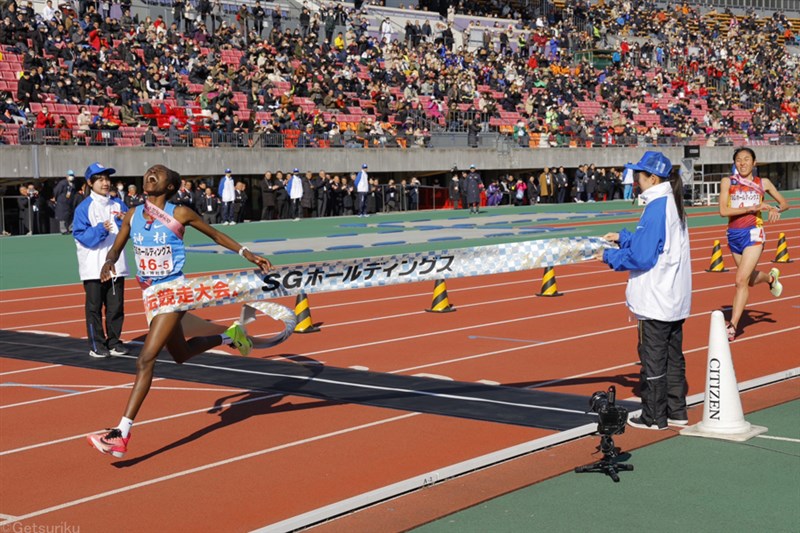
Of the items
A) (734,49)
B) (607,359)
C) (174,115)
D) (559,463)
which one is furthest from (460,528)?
(734,49)

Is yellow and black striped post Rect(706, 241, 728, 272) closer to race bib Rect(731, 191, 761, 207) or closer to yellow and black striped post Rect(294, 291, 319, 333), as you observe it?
race bib Rect(731, 191, 761, 207)

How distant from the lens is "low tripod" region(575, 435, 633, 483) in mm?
6723

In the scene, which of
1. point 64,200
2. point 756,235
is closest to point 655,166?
point 756,235

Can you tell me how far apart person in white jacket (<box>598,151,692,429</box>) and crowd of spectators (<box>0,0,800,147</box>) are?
91.1 feet

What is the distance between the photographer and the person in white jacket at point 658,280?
7.75 meters

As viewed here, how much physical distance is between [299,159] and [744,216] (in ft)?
94.9

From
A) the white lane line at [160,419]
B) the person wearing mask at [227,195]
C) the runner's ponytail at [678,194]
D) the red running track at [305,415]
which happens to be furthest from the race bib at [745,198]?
the person wearing mask at [227,195]

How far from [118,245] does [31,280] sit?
13238 mm

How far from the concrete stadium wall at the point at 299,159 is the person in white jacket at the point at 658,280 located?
27019 millimetres

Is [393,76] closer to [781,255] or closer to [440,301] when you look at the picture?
[781,255]

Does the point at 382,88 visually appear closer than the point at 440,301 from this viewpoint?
No

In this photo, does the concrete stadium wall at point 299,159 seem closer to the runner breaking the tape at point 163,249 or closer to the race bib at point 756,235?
the race bib at point 756,235

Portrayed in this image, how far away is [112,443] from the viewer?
7340 mm

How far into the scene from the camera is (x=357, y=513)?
20.2 feet
